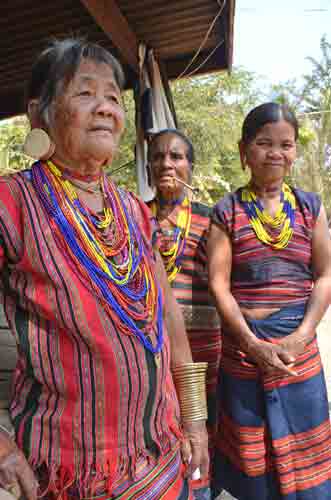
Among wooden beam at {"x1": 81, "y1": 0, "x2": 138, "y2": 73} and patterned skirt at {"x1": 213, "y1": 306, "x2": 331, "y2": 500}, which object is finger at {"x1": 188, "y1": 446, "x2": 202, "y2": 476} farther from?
wooden beam at {"x1": 81, "y1": 0, "x2": 138, "y2": 73}

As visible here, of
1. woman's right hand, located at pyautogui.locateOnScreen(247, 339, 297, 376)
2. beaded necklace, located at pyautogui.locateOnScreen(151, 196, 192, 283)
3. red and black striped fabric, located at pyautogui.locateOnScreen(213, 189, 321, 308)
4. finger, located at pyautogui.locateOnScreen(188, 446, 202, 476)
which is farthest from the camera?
beaded necklace, located at pyautogui.locateOnScreen(151, 196, 192, 283)

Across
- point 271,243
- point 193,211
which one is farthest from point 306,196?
point 193,211

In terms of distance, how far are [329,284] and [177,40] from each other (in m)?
3.72

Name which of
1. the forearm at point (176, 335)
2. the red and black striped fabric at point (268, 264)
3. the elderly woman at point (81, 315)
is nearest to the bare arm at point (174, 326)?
the forearm at point (176, 335)

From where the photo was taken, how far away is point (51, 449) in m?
1.11

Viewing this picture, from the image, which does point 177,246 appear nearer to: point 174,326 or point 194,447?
point 174,326

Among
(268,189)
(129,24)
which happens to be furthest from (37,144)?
(129,24)

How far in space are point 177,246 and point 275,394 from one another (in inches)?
34.9

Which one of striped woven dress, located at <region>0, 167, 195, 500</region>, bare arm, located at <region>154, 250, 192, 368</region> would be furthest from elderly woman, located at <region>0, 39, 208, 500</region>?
bare arm, located at <region>154, 250, 192, 368</region>

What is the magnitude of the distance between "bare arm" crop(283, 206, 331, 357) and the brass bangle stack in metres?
0.66

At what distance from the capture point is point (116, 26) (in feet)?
12.8

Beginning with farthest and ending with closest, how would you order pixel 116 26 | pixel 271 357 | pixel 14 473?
pixel 116 26, pixel 271 357, pixel 14 473

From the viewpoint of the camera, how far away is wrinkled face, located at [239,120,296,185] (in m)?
2.08

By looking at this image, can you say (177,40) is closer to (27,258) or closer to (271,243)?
(271,243)
